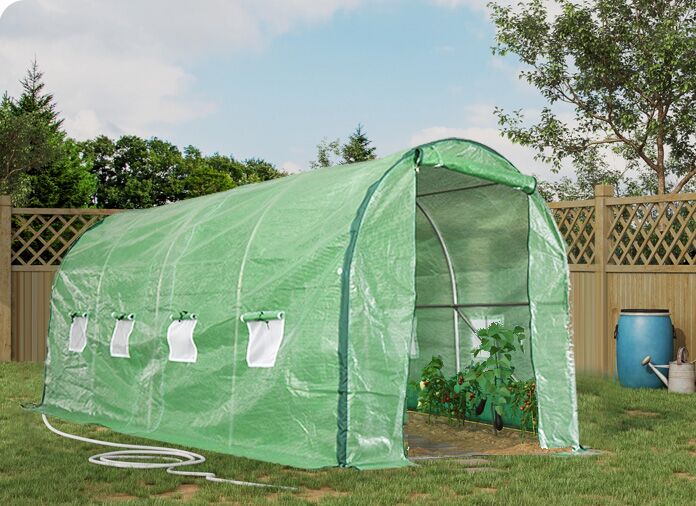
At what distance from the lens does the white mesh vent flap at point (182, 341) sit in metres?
6.76

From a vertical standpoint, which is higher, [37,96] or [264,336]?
[37,96]

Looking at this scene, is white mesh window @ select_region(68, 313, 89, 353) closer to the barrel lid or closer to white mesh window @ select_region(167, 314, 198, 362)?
white mesh window @ select_region(167, 314, 198, 362)

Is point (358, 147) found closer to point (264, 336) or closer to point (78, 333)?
point (78, 333)

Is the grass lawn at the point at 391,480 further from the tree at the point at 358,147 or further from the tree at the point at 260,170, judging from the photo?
the tree at the point at 260,170

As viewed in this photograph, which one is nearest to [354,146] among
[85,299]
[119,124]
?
[119,124]

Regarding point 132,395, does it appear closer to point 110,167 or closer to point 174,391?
point 174,391

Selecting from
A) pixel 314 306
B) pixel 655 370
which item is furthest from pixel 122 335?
pixel 655 370

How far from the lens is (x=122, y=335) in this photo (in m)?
7.86

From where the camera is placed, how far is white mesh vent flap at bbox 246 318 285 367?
5836 millimetres

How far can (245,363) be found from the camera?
612 cm

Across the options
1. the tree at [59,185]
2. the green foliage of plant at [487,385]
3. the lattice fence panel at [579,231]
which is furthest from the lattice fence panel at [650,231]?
the tree at [59,185]

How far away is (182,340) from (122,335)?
46.7 inches

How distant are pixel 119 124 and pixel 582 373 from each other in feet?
82.7

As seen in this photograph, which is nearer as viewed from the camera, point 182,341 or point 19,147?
point 182,341
